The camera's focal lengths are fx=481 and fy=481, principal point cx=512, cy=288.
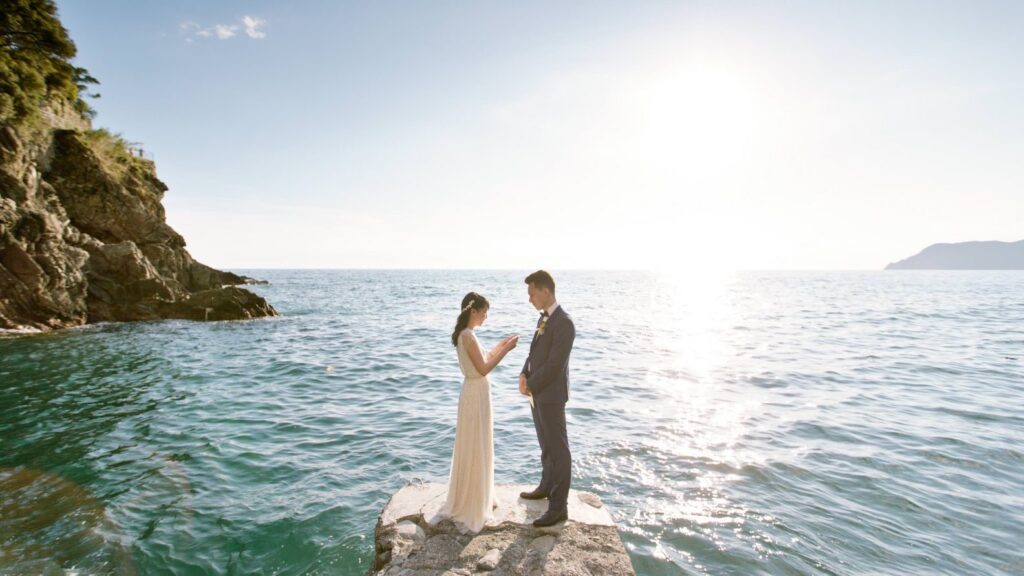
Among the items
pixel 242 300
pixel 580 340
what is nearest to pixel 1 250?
pixel 242 300

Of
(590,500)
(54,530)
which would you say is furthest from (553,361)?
(54,530)

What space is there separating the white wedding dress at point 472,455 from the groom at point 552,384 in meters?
0.54

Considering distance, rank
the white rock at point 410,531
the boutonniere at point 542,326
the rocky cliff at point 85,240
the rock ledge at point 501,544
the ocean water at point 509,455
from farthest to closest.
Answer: the rocky cliff at point 85,240
the ocean water at point 509,455
the boutonniere at point 542,326
the white rock at point 410,531
the rock ledge at point 501,544

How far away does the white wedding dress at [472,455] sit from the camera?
5.50 metres

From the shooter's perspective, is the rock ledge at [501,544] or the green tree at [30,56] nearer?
the rock ledge at [501,544]

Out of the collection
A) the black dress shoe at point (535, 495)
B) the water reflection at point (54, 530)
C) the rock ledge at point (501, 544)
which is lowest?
the water reflection at point (54, 530)

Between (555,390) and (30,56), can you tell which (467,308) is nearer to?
(555,390)

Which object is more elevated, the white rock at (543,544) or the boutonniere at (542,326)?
the boutonniere at (542,326)

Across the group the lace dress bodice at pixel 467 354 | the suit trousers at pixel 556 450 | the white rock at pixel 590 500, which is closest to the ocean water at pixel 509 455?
the white rock at pixel 590 500

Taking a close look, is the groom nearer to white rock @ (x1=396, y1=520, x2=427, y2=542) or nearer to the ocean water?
white rock @ (x1=396, y1=520, x2=427, y2=542)

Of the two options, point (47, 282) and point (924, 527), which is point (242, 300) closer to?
point (47, 282)

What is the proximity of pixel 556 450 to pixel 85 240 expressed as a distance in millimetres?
35228

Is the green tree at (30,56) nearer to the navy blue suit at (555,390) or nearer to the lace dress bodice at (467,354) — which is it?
the lace dress bodice at (467,354)

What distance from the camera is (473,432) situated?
557cm
